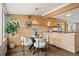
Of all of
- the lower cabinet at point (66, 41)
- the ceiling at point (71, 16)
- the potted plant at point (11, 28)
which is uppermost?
the ceiling at point (71, 16)

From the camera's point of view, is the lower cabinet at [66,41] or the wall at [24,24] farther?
the lower cabinet at [66,41]

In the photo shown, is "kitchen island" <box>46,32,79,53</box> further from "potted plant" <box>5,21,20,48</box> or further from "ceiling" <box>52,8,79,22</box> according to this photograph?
"potted plant" <box>5,21,20,48</box>

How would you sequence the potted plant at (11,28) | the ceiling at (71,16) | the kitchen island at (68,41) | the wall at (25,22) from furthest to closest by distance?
1. the kitchen island at (68,41)
2. the ceiling at (71,16)
3. the wall at (25,22)
4. the potted plant at (11,28)

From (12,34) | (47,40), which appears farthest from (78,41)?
(12,34)

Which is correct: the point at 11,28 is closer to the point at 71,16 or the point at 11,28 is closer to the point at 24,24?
the point at 24,24

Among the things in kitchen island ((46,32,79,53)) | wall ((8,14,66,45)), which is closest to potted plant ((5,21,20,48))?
wall ((8,14,66,45))

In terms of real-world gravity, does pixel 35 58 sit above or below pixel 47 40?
below

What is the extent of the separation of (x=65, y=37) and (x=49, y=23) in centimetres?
155

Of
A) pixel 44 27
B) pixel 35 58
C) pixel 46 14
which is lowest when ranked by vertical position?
pixel 35 58

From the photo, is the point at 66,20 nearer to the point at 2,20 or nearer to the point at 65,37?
the point at 65,37

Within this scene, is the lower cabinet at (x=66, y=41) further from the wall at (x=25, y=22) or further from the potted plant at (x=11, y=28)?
the potted plant at (x=11, y=28)

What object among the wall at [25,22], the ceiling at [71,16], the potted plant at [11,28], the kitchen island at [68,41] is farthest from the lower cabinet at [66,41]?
the potted plant at [11,28]

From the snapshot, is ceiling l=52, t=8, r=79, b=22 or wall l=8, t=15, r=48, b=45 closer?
wall l=8, t=15, r=48, b=45

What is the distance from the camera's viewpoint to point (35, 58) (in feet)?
10.5
